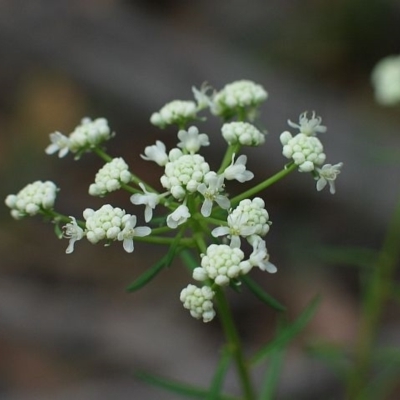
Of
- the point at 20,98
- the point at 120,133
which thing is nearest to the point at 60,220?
the point at 120,133

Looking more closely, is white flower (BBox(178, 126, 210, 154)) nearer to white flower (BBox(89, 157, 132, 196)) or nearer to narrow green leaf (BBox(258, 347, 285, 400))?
white flower (BBox(89, 157, 132, 196))

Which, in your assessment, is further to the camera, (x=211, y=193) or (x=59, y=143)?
(x=59, y=143)

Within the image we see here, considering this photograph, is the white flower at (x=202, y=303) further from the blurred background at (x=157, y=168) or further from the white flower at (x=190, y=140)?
the blurred background at (x=157, y=168)

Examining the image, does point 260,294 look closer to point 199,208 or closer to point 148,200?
point 199,208

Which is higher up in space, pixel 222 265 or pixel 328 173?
pixel 328 173

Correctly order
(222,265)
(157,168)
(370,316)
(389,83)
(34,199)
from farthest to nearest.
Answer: (157,168)
(389,83)
(370,316)
(34,199)
(222,265)

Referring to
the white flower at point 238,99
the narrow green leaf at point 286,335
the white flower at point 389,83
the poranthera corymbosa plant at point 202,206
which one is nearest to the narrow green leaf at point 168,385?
the poranthera corymbosa plant at point 202,206

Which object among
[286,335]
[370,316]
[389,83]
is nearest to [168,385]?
[286,335]
